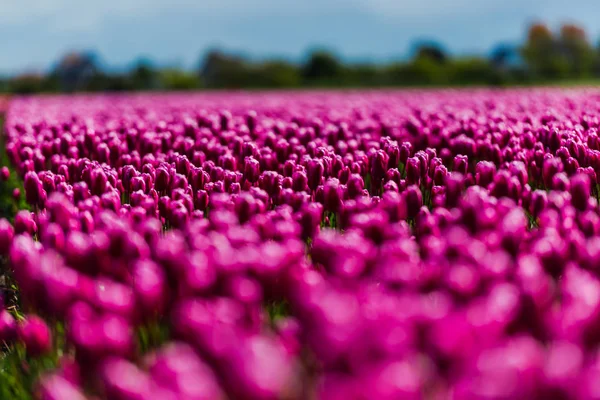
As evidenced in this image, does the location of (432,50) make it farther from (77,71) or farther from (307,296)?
(307,296)

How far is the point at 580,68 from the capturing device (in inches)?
Answer: 3403

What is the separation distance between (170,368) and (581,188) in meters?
3.12

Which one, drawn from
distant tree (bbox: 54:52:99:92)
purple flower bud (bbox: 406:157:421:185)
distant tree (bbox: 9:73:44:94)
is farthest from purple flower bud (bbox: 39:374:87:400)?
distant tree (bbox: 9:73:44:94)

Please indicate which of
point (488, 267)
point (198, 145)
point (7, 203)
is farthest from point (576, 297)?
point (7, 203)

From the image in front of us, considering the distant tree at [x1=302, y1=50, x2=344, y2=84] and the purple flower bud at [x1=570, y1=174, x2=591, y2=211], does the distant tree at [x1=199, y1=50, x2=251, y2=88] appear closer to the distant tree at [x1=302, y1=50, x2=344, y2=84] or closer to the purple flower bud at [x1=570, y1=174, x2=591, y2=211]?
the distant tree at [x1=302, y1=50, x2=344, y2=84]

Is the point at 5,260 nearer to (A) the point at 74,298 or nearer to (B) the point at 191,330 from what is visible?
(A) the point at 74,298

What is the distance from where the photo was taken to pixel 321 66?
2950 inches

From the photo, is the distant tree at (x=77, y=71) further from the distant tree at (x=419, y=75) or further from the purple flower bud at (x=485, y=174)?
the purple flower bud at (x=485, y=174)

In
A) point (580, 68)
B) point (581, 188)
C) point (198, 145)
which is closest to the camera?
point (581, 188)

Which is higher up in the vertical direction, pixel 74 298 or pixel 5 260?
pixel 74 298

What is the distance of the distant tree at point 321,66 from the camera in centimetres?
7412

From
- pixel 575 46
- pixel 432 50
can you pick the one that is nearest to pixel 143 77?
pixel 432 50

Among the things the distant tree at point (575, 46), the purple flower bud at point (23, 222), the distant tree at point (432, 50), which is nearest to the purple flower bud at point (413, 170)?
the purple flower bud at point (23, 222)

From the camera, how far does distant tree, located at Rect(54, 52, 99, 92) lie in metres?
72.4
